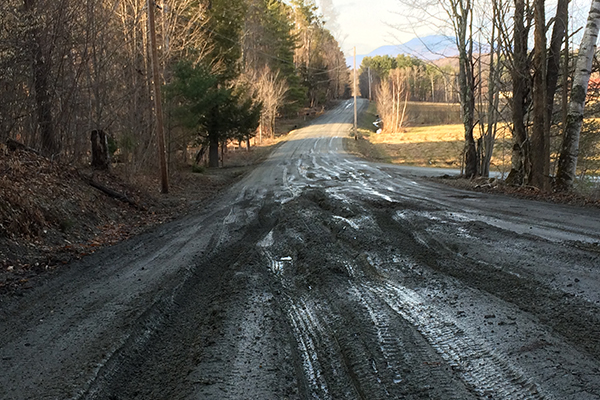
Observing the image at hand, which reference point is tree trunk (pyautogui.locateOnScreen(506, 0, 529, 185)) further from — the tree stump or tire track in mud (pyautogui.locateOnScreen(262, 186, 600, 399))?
the tree stump

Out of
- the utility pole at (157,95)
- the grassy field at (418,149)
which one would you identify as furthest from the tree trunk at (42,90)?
the grassy field at (418,149)

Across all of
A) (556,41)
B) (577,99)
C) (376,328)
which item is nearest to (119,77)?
(556,41)

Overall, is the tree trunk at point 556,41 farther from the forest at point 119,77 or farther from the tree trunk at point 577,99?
the forest at point 119,77

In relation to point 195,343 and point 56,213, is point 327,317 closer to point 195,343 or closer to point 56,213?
point 195,343

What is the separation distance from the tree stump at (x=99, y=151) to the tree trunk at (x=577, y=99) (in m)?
12.8

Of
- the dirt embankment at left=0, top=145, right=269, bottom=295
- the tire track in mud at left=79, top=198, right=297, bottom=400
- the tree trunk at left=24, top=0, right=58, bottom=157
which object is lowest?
the tire track in mud at left=79, top=198, right=297, bottom=400

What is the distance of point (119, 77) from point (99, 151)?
502 cm

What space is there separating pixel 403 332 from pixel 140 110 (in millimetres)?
16433

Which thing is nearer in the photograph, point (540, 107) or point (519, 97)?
point (540, 107)

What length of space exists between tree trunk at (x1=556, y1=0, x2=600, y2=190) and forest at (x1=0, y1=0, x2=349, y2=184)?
1200 centimetres

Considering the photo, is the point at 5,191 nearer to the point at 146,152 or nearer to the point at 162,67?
the point at 146,152

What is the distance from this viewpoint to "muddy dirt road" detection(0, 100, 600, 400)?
2840 mm

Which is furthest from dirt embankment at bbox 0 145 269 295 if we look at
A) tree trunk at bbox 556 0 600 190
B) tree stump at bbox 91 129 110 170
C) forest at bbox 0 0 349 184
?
tree trunk at bbox 556 0 600 190

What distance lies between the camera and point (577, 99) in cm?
1046
